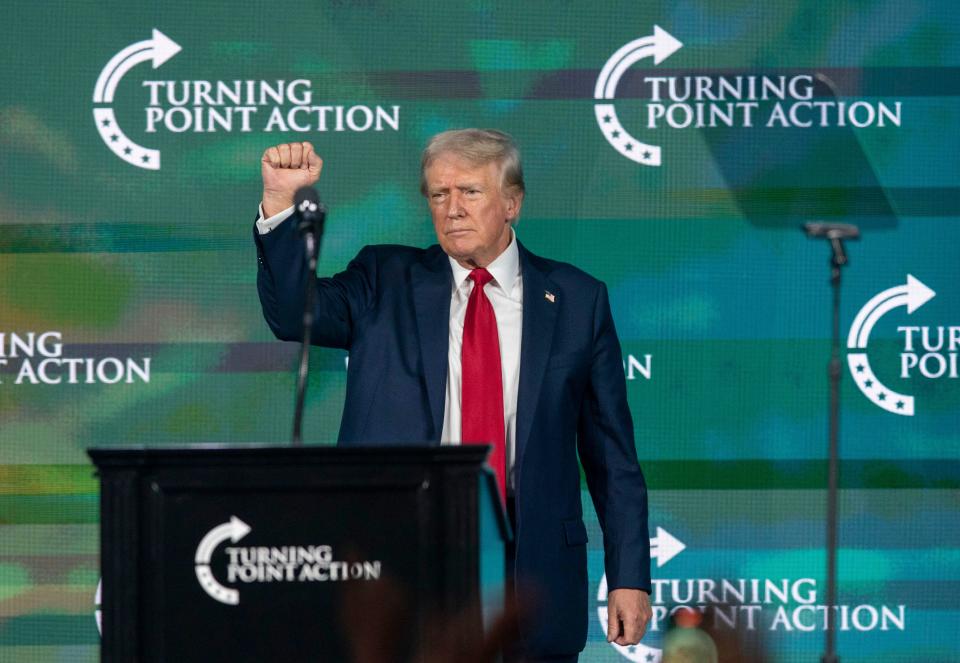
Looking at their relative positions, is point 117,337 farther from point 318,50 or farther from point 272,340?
point 318,50

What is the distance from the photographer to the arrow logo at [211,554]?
2.04 metres

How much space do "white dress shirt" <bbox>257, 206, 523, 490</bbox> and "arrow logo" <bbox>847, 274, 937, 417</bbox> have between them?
165cm

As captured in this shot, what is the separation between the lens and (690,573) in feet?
14.7

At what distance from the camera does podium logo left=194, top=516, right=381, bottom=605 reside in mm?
2029

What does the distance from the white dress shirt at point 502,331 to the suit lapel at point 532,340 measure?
1.2 inches

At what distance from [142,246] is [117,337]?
0.31 m

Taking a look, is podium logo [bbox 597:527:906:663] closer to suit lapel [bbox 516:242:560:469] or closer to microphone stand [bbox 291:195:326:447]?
suit lapel [bbox 516:242:560:469]

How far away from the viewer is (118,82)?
14.8 ft

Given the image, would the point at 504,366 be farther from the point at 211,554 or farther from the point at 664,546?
the point at 664,546

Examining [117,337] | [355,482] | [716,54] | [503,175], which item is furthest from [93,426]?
[355,482]

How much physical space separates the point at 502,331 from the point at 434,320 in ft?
0.53

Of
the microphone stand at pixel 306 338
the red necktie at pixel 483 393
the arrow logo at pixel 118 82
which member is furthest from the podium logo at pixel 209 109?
the microphone stand at pixel 306 338

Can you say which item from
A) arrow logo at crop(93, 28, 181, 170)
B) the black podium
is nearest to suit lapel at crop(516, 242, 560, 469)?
the black podium

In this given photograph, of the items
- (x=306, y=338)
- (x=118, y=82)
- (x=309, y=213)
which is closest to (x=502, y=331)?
(x=309, y=213)
